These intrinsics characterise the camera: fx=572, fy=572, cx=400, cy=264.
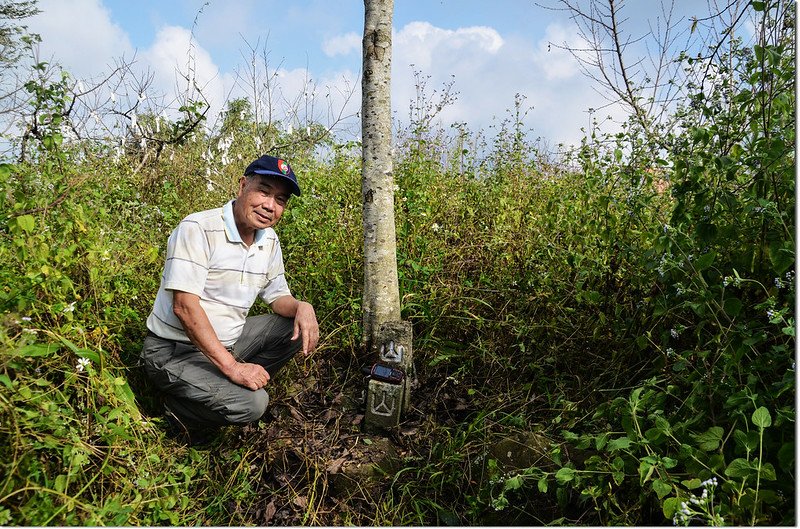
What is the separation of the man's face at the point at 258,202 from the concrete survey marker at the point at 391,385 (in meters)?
0.93

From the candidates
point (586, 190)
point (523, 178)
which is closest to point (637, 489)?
point (586, 190)

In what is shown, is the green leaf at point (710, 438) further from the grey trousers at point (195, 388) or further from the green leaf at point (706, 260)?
the grey trousers at point (195, 388)

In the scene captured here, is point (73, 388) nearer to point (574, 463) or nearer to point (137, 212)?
point (574, 463)

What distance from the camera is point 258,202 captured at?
3.03 m

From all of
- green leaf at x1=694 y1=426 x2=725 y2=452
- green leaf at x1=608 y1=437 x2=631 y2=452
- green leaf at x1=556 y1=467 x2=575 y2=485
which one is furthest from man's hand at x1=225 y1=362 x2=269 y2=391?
green leaf at x1=694 y1=426 x2=725 y2=452

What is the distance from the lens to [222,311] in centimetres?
307

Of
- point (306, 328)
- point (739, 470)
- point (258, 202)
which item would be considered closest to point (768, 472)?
point (739, 470)

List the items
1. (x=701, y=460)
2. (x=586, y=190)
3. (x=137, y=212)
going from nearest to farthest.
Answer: (x=701, y=460), (x=586, y=190), (x=137, y=212)

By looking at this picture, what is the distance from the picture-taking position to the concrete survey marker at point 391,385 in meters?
3.16

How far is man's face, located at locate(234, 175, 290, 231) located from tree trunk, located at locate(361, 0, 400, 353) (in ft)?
1.75

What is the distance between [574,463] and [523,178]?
314 centimetres

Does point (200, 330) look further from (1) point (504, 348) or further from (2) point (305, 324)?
(1) point (504, 348)

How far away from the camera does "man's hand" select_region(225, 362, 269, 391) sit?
9.51 feet

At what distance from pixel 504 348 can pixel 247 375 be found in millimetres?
1502
